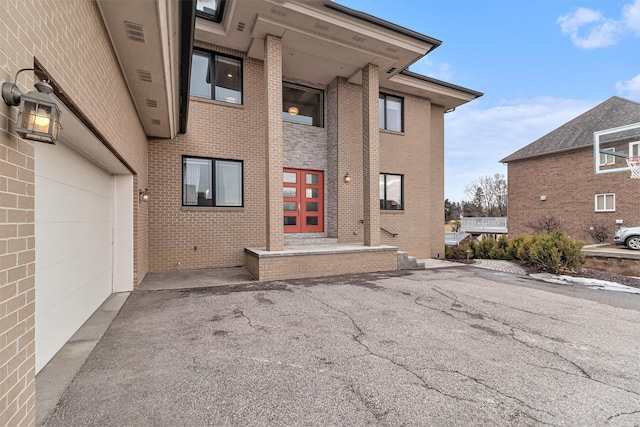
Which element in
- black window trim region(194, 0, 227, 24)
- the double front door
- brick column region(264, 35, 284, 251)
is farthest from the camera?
the double front door

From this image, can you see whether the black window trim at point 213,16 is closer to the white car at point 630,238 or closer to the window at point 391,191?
the window at point 391,191

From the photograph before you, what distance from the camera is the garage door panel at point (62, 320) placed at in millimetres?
2872

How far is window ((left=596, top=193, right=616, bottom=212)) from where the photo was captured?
1688 cm

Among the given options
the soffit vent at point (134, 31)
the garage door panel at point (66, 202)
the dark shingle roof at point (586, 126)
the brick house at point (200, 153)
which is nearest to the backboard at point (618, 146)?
the dark shingle roof at point (586, 126)

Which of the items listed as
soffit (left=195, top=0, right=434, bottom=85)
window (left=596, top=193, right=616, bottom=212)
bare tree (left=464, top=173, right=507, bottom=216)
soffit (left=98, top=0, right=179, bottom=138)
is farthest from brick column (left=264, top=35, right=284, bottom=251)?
bare tree (left=464, top=173, right=507, bottom=216)

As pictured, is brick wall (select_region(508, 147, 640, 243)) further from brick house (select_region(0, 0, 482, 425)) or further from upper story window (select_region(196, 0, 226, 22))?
upper story window (select_region(196, 0, 226, 22))

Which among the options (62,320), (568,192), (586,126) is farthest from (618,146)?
(62,320)

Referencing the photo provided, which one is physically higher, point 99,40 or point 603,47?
point 603,47

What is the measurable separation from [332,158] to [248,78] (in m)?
3.73

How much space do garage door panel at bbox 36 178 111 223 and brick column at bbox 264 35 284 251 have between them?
3407 mm

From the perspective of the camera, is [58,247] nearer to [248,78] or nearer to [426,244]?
[248,78]

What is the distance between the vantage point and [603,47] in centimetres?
2125

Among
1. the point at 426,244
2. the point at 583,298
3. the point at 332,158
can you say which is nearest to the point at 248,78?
the point at 332,158

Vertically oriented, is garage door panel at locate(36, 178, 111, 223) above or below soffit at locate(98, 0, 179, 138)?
below
